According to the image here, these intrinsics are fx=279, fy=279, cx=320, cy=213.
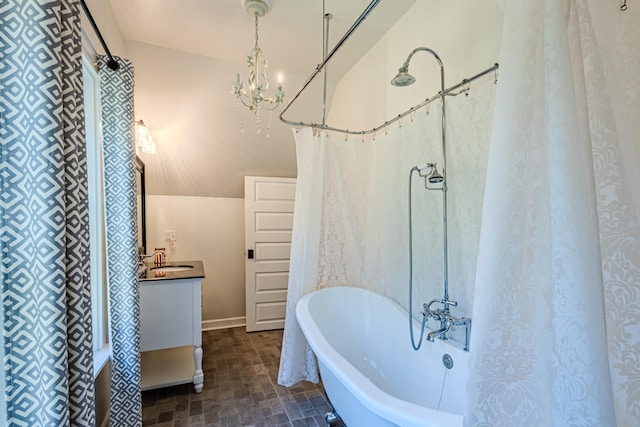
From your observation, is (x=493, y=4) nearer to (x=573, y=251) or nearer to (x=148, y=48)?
(x=573, y=251)

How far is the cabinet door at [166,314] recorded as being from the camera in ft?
7.02

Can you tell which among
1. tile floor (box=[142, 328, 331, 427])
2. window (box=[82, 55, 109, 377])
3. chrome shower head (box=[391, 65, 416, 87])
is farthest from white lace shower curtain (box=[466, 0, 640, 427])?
window (box=[82, 55, 109, 377])

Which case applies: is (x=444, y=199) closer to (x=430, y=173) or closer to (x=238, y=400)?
(x=430, y=173)

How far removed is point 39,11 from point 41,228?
54 centimetres

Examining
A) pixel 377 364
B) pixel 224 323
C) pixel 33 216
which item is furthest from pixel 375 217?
pixel 224 323

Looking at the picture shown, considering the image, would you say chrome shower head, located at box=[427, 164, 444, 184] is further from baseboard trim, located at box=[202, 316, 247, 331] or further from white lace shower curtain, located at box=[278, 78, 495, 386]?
baseboard trim, located at box=[202, 316, 247, 331]

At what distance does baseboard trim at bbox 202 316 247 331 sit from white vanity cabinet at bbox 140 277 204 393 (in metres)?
1.22

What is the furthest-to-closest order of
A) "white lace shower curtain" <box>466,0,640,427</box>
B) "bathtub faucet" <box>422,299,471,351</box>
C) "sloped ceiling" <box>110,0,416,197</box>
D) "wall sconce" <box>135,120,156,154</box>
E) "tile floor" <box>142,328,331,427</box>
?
"wall sconce" <box>135,120,156,154</box> → "sloped ceiling" <box>110,0,416,197</box> → "tile floor" <box>142,328,331,427</box> → "bathtub faucet" <box>422,299,471,351</box> → "white lace shower curtain" <box>466,0,640,427</box>

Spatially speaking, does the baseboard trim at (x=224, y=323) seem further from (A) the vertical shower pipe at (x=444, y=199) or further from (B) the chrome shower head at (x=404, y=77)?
(B) the chrome shower head at (x=404, y=77)

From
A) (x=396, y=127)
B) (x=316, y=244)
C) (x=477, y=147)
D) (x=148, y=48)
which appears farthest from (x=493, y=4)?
(x=148, y=48)

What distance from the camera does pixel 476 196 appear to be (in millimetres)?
1549

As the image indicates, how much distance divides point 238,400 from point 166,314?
0.87 m

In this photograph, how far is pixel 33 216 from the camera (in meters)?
0.68

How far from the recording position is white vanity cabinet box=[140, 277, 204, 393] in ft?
7.04
